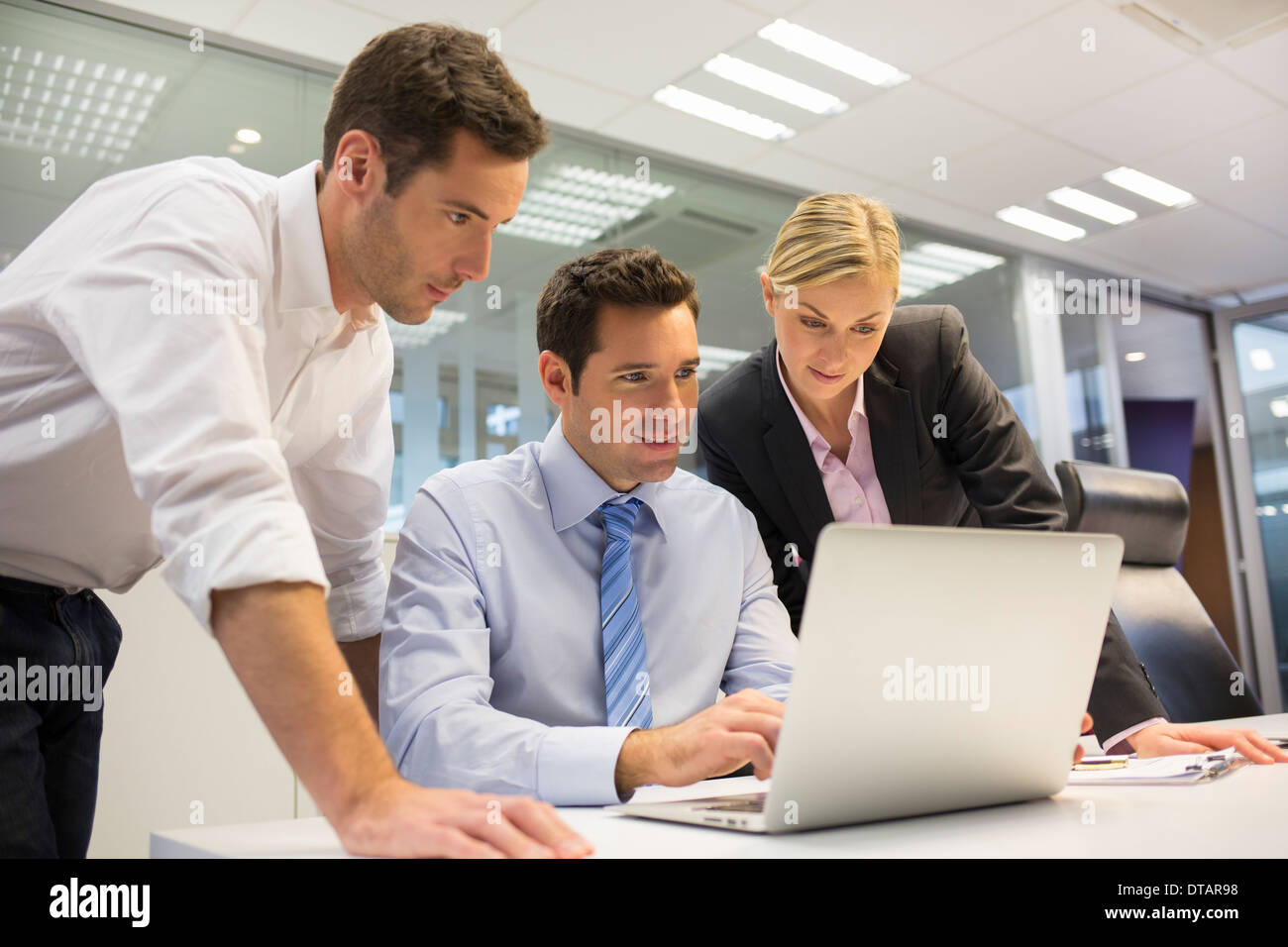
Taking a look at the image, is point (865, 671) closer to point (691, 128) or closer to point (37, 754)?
point (37, 754)

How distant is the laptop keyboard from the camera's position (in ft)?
2.63

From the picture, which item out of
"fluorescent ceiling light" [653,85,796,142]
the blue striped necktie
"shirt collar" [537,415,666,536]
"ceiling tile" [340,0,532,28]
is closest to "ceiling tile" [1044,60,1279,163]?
"fluorescent ceiling light" [653,85,796,142]

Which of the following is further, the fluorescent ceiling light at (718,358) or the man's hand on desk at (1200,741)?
the fluorescent ceiling light at (718,358)

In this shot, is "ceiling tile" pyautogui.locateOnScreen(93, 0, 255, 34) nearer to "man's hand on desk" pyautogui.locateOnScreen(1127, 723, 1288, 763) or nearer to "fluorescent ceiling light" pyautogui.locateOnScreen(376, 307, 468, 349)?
"fluorescent ceiling light" pyautogui.locateOnScreen(376, 307, 468, 349)

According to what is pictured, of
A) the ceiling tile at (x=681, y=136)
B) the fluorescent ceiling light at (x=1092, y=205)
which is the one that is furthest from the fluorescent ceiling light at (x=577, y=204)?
the fluorescent ceiling light at (x=1092, y=205)

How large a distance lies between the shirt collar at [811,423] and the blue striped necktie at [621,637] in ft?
1.77

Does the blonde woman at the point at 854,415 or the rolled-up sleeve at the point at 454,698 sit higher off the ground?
the blonde woman at the point at 854,415

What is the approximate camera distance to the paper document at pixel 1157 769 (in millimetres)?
1005

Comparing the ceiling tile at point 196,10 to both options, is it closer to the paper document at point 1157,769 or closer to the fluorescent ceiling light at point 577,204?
the fluorescent ceiling light at point 577,204

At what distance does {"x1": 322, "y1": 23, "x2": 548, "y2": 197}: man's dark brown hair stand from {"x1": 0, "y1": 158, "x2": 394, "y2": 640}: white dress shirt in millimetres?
111

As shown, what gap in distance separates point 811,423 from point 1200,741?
0.78 metres

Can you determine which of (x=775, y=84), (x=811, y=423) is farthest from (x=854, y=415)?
(x=775, y=84)
